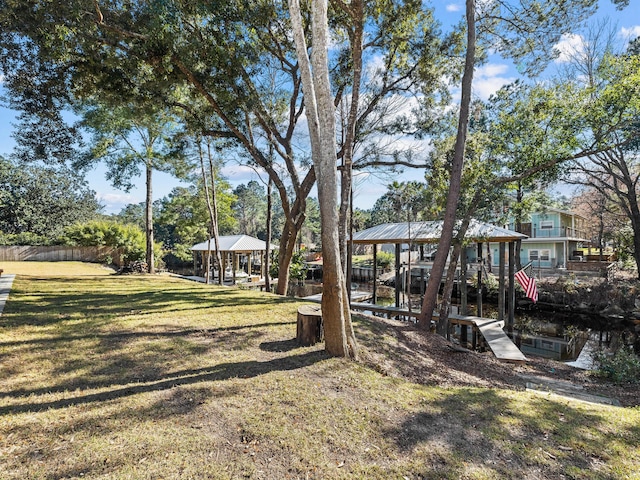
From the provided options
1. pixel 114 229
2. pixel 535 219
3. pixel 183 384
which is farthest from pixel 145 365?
pixel 535 219

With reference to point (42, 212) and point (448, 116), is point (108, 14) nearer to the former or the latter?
point (448, 116)

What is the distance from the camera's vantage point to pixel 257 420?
310 cm

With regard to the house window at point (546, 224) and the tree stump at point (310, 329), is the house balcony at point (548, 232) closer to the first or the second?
the house window at point (546, 224)

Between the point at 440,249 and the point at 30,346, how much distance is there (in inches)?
324

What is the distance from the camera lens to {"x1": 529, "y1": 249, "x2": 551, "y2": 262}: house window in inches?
1055

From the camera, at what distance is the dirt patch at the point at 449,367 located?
5473 mm

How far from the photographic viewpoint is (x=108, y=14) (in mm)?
7855

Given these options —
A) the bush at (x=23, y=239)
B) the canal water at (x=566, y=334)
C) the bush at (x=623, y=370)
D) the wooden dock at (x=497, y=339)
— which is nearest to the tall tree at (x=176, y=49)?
the wooden dock at (x=497, y=339)

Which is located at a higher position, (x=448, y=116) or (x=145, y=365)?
(x=448, y=116)

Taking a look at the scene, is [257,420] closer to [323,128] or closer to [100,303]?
[323,128]

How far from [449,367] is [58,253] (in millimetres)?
30167

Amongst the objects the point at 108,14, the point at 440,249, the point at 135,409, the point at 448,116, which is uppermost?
the point at 108,14

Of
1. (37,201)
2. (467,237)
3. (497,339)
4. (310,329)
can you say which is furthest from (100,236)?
(497,339)

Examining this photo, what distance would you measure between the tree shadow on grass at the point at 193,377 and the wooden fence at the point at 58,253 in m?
25.6
